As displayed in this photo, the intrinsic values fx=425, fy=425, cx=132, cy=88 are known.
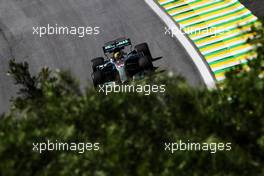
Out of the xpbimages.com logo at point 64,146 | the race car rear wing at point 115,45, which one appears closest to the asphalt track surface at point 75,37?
the race car rear wing at point 115,45

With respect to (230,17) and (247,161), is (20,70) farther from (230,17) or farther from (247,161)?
(230,17)

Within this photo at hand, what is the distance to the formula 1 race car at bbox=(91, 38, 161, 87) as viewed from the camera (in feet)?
51.4

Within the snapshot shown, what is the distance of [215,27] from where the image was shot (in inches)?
709

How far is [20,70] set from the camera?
10.1 metres

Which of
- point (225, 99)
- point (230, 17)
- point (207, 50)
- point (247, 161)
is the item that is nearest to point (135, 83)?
point (225, 99)

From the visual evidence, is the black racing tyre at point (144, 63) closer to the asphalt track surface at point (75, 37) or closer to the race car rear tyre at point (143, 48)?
the race car rear tyre at point (143, 48)

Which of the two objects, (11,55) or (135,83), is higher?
(135,83)

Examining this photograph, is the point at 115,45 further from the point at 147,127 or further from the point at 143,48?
the point at 147,127

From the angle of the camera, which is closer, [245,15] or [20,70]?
[20,70]

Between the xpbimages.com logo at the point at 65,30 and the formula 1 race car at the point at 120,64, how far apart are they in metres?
2.94

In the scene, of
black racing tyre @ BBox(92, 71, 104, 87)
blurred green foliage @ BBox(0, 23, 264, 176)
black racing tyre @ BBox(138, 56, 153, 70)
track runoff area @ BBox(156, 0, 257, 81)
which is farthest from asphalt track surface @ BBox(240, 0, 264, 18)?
blurred green foliage @ BBox(0, 23, 264, 176)

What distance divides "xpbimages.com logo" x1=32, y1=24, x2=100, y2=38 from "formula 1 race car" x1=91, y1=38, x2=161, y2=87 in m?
2.94

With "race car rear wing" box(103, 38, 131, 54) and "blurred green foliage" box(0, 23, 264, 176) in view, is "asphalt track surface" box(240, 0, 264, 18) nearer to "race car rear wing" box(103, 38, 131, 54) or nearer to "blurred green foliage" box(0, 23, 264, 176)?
"race car rear wing" box(103, 38, 131, 54)

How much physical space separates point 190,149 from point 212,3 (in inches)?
514
